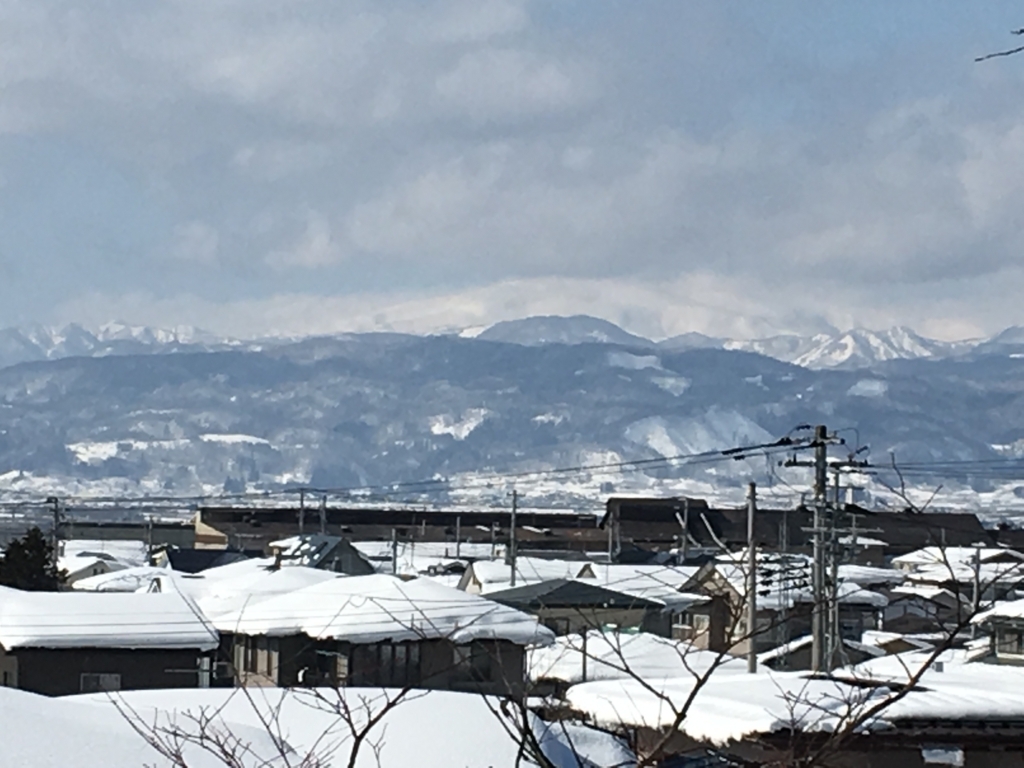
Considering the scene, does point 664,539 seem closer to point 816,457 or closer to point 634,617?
point 634,617

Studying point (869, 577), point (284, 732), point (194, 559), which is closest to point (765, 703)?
point (284, 732)

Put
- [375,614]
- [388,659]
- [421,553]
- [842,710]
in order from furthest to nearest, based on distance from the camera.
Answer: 1. [421,553]
2. [375,614]
3. [388,659]
4. [842,710]

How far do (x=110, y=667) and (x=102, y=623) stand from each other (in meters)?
0.62

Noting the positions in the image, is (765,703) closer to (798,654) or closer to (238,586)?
(798,654)

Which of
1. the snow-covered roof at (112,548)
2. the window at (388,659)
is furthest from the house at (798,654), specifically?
the snow-covered roof at (112,548)

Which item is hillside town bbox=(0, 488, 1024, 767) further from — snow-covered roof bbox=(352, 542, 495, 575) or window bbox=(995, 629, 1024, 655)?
snow-covered roof bbox=(352, 542, 495, 575)

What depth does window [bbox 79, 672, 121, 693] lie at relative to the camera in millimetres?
18656

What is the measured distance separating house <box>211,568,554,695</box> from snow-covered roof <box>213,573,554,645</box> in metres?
0.01

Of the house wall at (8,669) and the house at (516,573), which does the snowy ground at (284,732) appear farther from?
the house at (516,573)

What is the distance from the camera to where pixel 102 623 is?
63.0 ft

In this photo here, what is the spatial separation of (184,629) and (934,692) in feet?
37.3

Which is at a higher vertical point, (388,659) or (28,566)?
(28,566)

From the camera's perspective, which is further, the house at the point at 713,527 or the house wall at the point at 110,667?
the house at the point at 713,527

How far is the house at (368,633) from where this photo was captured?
20203 mm
